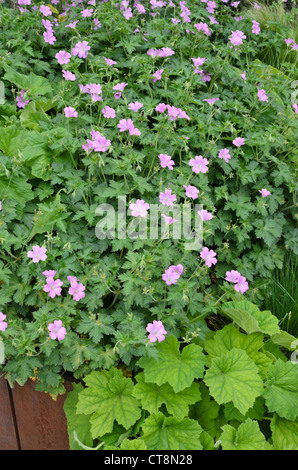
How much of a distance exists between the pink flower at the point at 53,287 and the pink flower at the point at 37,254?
0.10 m

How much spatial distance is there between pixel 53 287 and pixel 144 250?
415mm

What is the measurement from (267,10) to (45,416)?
4.01 metres

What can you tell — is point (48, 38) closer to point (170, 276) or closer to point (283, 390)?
point (170, 276)

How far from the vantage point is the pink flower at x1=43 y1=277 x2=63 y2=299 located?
1885mm

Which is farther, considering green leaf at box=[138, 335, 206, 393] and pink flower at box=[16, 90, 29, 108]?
pink flower at box=[16, 90, 29, 108]

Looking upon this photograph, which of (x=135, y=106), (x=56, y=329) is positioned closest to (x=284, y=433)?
(x=56, y=329)

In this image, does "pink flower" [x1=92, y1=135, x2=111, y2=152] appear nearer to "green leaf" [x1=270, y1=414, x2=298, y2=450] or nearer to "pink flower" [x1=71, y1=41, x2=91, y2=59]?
"pink flower" [x1=71, y1=41, x2=91, y2=59]

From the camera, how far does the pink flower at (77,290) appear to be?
6.24 feet

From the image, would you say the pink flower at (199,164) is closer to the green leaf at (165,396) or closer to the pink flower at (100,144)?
the pink flower at (100,144)

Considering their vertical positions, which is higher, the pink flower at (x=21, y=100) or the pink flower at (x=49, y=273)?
the pink flower at (x=21, y=100)

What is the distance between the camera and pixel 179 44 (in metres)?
2.98

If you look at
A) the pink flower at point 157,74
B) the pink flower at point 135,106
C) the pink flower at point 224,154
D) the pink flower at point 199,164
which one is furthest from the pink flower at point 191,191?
the pink flower at point 157,74

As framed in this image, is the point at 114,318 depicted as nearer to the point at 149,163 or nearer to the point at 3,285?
the point at 3,285

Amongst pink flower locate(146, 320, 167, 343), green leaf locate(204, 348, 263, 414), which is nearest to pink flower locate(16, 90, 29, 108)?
pink flower locate(146, 320, 167, 343)
